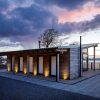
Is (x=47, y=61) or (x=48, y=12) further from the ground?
(x=48, y=12)

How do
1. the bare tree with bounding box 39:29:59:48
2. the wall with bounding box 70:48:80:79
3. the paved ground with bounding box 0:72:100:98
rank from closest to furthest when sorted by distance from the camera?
the paved ground with bounding box 0:72:100:98, the wall with bounding box 70:48:80:79, the bare tree with bounding box 39:29:59:48

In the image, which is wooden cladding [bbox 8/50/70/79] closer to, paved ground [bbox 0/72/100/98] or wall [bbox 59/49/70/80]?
wall [bbox 59/49/70/80]

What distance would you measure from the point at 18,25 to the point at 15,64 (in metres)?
5.44

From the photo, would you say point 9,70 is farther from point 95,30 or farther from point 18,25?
point 95,30

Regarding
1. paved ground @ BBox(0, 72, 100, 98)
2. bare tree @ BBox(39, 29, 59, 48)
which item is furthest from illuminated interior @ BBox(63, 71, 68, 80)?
bare tree @ BBox(39, 29, 59, 48)

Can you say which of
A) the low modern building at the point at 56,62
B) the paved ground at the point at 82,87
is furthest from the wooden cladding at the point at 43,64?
the paved ground at the point at 82,87

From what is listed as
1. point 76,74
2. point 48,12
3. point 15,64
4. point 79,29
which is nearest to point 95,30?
point 79,29

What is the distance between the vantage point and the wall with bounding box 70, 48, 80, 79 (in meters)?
17.1

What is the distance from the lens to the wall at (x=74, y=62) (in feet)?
56.0

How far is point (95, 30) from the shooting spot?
2456 cm

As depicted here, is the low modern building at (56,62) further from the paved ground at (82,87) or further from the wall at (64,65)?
the paved ground at (82,87)

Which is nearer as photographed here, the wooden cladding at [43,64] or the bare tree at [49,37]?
the wooden cladding at [43,64]

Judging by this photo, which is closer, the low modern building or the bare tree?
the low modern building

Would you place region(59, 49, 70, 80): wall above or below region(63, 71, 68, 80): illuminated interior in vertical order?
above
